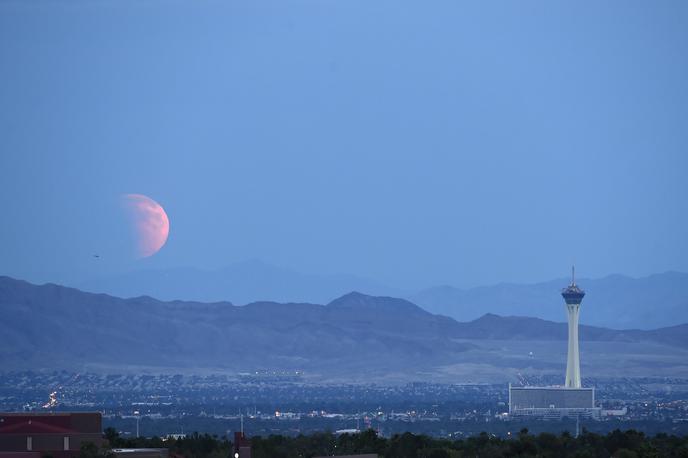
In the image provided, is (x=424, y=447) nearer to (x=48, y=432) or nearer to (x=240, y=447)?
(x=48, y=432)

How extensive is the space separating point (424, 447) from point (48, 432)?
148 feet

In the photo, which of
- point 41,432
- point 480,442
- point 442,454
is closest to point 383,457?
point 442,454

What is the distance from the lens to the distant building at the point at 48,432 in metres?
95.2

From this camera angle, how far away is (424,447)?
449 ft

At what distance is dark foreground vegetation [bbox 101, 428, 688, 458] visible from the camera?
4906 inches

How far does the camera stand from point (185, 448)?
12888 cm

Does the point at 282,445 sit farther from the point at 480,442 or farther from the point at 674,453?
the point at 674,453

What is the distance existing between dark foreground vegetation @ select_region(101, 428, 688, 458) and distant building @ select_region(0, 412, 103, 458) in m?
16.8

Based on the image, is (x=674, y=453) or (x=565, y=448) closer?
(x=674, y=453)

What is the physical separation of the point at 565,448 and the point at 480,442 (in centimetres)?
1146

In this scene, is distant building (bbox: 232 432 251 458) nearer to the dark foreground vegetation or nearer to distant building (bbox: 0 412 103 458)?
distant building (bbox: 0 412 103 458)

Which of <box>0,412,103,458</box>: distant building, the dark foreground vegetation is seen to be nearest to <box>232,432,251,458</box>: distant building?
<box>0,412,103,458</box>: distant building

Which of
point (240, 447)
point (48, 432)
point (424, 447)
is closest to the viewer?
point (240, 447)

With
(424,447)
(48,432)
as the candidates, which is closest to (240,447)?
(48,432)
